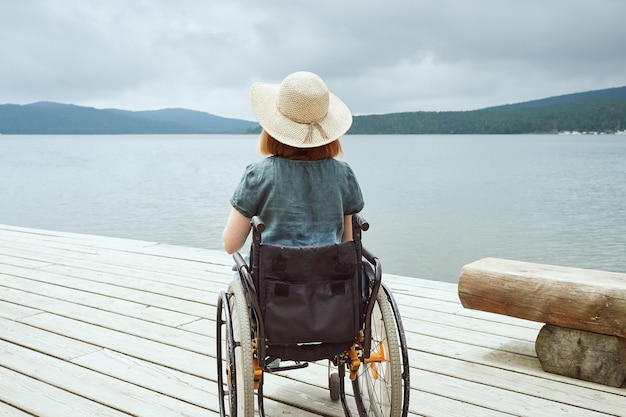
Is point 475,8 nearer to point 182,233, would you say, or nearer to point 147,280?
point 182,233

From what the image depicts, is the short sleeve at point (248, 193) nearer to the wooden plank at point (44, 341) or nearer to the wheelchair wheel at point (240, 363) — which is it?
the wheelchair wheel at point (240, 363)

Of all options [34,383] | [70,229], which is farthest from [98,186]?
[34,383]

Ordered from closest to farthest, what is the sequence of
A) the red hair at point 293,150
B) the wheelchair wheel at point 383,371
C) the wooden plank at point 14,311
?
the wheelchair wheel at point 383,371, the red hair at point 293,150, the wooden plank at point 14,311

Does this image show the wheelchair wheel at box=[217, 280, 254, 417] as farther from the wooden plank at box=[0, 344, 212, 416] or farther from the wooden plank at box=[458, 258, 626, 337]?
the wooden plank at box=[458, 258, 626, 337]

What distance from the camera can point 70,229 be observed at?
1551 cm

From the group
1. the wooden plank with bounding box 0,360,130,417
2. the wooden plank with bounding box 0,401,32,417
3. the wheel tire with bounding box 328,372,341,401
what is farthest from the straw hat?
the wooden plank with bounding box 0,401,32,417

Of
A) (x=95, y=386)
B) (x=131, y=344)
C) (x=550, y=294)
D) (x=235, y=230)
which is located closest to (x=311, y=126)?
(x=235, y=230)

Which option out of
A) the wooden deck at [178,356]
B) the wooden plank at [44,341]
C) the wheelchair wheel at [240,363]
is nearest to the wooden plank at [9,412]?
the wooden deck at [178,356]

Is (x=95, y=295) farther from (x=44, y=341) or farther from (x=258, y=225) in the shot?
(x=258, y=225)

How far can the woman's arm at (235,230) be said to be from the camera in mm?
1916

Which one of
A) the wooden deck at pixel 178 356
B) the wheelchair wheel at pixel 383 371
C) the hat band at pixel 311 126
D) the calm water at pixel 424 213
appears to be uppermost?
the hat band at pixel 311 126

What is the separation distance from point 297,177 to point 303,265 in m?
0.29

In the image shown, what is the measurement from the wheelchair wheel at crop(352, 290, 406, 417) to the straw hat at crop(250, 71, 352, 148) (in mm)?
→ 504

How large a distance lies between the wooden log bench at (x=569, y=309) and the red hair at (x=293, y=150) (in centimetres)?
109
